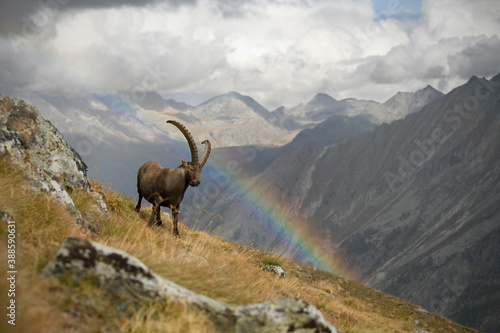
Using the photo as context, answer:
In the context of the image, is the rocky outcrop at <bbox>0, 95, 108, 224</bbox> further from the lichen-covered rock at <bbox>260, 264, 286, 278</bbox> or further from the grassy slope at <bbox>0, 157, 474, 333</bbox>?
the lichen-covered rock at <bbox>260, 264, 286, 278</bbox>

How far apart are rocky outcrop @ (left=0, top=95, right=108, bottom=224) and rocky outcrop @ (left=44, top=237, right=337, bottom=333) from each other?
12.1 feet

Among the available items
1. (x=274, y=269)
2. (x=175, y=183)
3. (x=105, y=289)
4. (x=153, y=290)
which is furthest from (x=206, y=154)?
(x=105, y=289)

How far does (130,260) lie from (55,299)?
1.02m

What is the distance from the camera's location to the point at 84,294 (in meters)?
4.55

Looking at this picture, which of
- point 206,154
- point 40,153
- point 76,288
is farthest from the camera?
point 206,154

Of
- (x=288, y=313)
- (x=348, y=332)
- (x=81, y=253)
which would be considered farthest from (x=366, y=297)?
(x=81, y=253)

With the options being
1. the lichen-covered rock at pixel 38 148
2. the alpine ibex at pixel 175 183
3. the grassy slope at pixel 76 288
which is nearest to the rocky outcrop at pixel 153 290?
the grassy slope at pixel 76 288

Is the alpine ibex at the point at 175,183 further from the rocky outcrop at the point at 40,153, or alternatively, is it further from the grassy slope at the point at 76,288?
the grassy slope at the point at 76,288

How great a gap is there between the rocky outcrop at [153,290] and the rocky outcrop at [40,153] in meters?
3.69

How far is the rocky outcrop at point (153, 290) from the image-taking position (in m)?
4.75

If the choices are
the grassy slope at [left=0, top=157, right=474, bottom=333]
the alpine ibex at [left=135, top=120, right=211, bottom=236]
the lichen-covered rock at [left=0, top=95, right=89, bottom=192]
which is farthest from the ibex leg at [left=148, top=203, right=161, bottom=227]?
the grassy slope at [left=0, top=157, right=474, bottom=333]

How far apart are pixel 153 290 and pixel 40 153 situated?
6.84 meters

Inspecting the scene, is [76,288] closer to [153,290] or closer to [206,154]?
[153,290]

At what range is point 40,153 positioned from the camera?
9.76 metres
